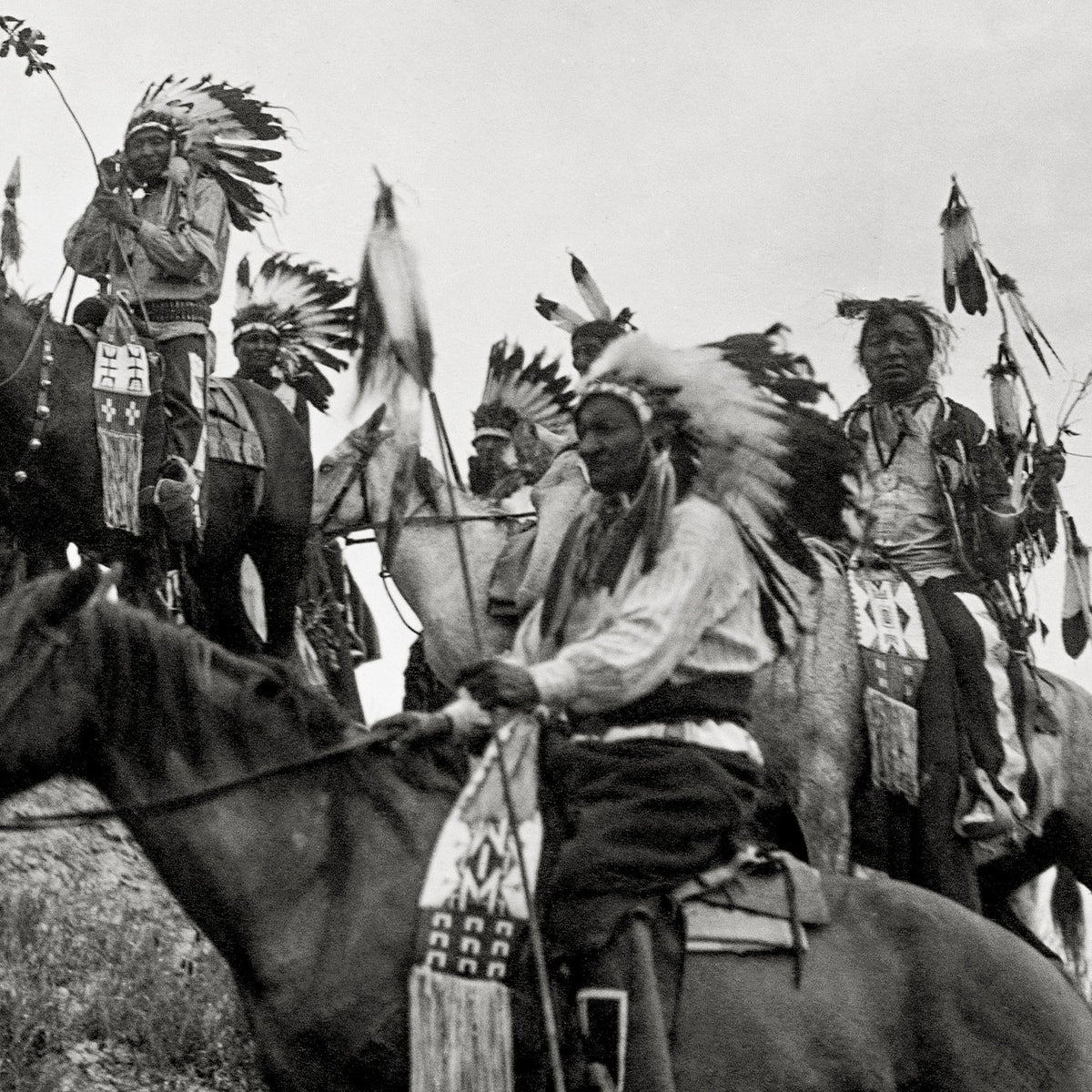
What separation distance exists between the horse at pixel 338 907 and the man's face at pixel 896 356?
4742 mm

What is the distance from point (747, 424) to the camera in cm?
607

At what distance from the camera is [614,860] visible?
5301mm

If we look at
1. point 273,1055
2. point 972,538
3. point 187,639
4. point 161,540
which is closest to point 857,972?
point 273,1055

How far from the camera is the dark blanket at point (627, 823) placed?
208 inches

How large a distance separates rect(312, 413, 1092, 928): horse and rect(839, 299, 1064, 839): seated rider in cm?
58

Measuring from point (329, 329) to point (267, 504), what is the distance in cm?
175

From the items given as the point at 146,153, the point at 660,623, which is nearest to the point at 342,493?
the point at 146,153

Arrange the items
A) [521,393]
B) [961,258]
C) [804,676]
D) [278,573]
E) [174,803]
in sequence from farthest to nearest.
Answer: [521,393] < [278,573] < [961,258] < [804,676] < [174,803]

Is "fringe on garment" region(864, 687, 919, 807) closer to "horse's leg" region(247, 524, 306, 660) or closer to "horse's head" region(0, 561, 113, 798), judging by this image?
"horse's leg" region(247, 524, 306, 660)

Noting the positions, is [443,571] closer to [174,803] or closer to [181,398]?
[181,398]

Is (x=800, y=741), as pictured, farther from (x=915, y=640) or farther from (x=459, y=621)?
(x=459, y=621)

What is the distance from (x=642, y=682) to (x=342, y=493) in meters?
5.57

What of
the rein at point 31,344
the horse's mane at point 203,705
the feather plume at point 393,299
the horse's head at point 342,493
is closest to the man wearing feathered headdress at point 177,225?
the rein at point 31,344

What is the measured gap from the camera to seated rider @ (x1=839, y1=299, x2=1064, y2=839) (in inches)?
384
